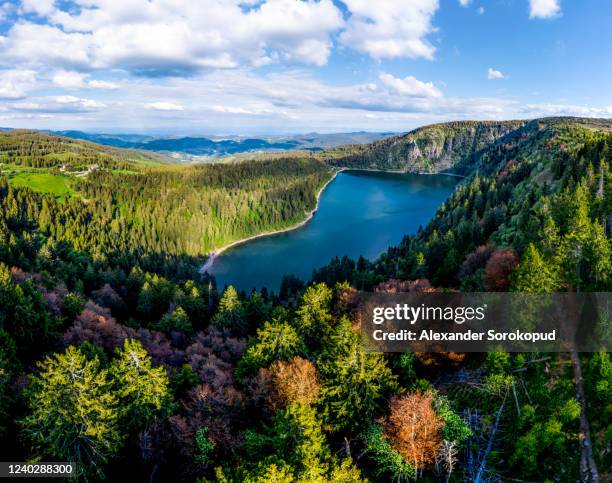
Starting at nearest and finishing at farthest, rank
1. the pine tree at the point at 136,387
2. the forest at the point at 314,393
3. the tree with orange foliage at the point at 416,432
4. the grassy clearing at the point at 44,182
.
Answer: the forest at the point at 314,393 < the tree with orange foliage at the point at 416,432 < the pine tree at the point at 136,387 < the grassy clearing at the point at 44,182

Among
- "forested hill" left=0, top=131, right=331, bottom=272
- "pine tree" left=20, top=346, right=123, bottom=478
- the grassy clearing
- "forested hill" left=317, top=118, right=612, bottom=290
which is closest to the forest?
"pine tree" left=20, top=346, right=123, bottom=478

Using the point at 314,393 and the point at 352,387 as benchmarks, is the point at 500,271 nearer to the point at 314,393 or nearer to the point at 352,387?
the point at 352,387

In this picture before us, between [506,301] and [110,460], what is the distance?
39769 mm

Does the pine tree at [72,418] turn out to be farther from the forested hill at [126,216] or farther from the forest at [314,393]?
the forested hill at [126,216]

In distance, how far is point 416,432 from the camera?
26344mm

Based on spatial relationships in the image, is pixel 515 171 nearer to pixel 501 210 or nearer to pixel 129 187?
pixel 501 210

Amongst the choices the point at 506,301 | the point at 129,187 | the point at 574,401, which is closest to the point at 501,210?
the point at 506,301

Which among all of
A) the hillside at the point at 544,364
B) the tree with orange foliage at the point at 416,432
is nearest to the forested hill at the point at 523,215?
the hillside at the point at 544,364

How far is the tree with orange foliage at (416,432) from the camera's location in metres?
25.8

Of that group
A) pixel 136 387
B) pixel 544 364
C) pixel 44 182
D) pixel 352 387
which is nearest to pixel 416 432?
pixel 352 387

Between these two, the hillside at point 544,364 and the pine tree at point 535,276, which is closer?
the hillside at point 544,364

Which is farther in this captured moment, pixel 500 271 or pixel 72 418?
pixel 500 271

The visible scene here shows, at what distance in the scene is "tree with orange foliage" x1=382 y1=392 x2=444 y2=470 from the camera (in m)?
25.8

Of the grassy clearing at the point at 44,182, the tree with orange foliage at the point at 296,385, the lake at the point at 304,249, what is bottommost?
the lake at the point at 304,249
